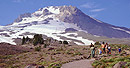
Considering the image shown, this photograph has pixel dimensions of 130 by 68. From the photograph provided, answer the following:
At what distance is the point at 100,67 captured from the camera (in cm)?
1589

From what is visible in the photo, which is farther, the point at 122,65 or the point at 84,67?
the point at 84,67

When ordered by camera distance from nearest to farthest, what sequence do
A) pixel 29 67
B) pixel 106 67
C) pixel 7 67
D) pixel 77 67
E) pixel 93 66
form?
pixel 106 67, pixel 93 66, pixel 77 67, pixel 29 67, pixel 7 67

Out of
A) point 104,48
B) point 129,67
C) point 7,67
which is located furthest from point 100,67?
point 7,67

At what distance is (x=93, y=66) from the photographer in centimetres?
1762

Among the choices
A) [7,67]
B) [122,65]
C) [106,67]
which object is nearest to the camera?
[122,65]

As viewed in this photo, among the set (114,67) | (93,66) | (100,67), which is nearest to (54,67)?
(93,66)

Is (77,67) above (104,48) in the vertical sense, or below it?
below

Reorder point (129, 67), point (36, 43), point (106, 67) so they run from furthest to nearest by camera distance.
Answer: point (36, 43), point (106, 67), point (129, 67)

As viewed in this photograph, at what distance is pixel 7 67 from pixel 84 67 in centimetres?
1283

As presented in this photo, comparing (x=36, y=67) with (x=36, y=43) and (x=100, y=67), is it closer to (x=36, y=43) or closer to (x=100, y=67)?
(x=100, y=67)

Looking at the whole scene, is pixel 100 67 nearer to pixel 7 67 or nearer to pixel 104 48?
pixel 104 48

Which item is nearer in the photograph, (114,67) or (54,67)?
(114,67)

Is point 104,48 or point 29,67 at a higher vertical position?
point 104,48

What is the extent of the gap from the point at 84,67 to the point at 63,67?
110 inches
